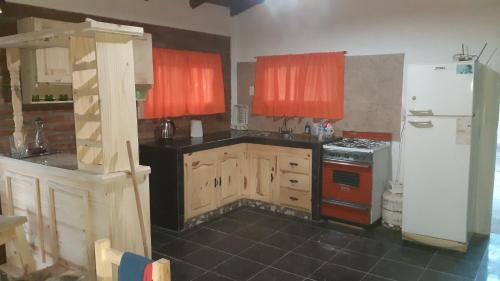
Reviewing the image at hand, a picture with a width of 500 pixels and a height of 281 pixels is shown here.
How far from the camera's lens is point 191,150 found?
409 cm

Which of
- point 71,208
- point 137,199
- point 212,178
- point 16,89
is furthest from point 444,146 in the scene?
point 16,89

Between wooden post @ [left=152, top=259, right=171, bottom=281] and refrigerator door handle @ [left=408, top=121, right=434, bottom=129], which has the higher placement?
refrigerator door handle @ [left=408, top=121, right=434, bottom=129]

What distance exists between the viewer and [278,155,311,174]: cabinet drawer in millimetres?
4422

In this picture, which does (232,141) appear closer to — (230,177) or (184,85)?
(230,177)

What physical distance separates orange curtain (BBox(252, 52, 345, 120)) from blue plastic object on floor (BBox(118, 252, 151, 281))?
145 inches

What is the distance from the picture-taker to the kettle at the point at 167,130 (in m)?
4.50

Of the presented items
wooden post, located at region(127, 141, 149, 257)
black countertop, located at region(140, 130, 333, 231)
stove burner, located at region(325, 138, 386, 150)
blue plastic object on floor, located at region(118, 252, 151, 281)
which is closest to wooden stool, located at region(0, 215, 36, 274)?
wooden post, located at region(127, 141, 149, 257)

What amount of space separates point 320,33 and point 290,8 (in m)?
0.57

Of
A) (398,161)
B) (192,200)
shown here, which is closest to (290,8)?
(398,161)

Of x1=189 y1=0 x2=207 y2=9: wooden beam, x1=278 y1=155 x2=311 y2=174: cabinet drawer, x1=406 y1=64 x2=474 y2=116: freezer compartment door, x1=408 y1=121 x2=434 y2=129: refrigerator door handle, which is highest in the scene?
x1=189 y1=0 x2=207 y2=9: wooden beam

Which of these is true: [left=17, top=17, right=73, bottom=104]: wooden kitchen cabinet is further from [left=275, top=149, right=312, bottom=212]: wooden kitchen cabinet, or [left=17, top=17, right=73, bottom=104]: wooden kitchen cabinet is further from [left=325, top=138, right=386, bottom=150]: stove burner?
[left=325, top=138, right=386, bottom=150]: stove burner

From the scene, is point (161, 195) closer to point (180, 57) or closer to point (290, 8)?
point (180, 57)

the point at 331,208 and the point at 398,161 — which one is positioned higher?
the point at 398,161

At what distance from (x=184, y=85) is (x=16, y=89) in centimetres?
199
